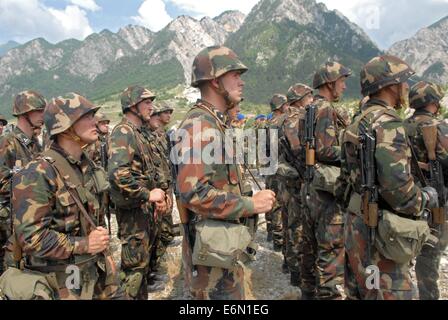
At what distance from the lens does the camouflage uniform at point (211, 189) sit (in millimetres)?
2762

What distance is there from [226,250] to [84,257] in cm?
124

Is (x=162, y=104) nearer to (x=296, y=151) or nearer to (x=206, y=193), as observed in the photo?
(x=296, y=151)

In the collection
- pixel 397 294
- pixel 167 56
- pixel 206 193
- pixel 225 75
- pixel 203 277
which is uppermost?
pixel 167 56

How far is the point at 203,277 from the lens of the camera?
301 centimetres

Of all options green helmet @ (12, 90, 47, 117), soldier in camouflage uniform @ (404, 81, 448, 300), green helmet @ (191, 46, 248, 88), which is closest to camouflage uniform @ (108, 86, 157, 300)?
green helmet @ (12, 90, 47, 117)

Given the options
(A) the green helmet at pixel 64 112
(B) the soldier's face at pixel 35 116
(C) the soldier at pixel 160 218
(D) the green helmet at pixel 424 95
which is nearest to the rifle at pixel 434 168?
(D) the green helmet at pixel 424 95

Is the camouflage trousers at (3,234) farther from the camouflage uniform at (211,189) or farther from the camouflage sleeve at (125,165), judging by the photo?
the camouflage uniform at (211,189)

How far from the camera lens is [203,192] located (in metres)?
2.74

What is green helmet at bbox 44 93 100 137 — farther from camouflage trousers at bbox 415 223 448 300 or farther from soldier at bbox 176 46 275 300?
camouflage trousers at bbox 415 223 448 300

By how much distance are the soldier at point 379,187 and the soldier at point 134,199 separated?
250 cm

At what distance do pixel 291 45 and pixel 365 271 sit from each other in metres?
139

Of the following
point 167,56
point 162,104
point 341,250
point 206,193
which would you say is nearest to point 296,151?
point 341,250

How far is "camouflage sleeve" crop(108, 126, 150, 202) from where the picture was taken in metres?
4.59

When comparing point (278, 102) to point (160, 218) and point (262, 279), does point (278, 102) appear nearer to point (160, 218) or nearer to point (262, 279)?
point (262, 279)
